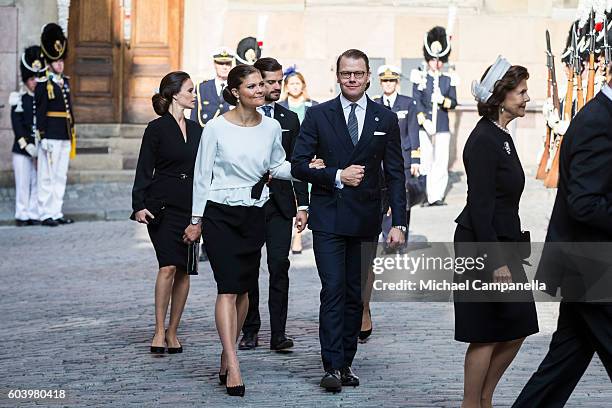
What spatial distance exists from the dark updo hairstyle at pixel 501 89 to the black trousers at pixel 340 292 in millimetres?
1422

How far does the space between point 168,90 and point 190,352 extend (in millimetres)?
1706

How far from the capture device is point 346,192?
7.86 metres

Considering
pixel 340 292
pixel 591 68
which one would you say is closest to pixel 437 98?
pixel 591 68

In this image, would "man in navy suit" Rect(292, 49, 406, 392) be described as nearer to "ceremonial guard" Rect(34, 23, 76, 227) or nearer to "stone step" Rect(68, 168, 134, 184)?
"ceremonial guard" Rect(34, 23, 76, 227)

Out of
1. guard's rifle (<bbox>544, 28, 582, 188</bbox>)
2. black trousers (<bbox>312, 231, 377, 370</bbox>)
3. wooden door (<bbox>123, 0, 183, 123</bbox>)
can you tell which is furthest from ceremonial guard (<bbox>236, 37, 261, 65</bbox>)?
black trousers (<bbox>312, 231, 377, 370</bbox>)

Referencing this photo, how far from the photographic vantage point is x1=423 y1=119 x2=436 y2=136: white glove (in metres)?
18.1


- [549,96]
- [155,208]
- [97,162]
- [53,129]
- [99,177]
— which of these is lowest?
[99,177]

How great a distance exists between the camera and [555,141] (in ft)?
59.4

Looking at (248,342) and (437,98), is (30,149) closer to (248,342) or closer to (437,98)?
(437,98)

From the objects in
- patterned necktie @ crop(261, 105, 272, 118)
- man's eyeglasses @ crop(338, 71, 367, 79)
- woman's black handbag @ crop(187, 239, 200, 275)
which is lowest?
woman's black handbag @ crop(187, 239, 200, 275)

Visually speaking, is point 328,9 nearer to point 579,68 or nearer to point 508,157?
point 579,68

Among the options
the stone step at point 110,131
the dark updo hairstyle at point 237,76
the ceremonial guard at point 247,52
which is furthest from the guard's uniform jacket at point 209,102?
the stone step at point 110,131

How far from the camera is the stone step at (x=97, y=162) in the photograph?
65.0 feet

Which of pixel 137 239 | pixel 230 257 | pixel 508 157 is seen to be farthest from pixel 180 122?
pixel 137 239
